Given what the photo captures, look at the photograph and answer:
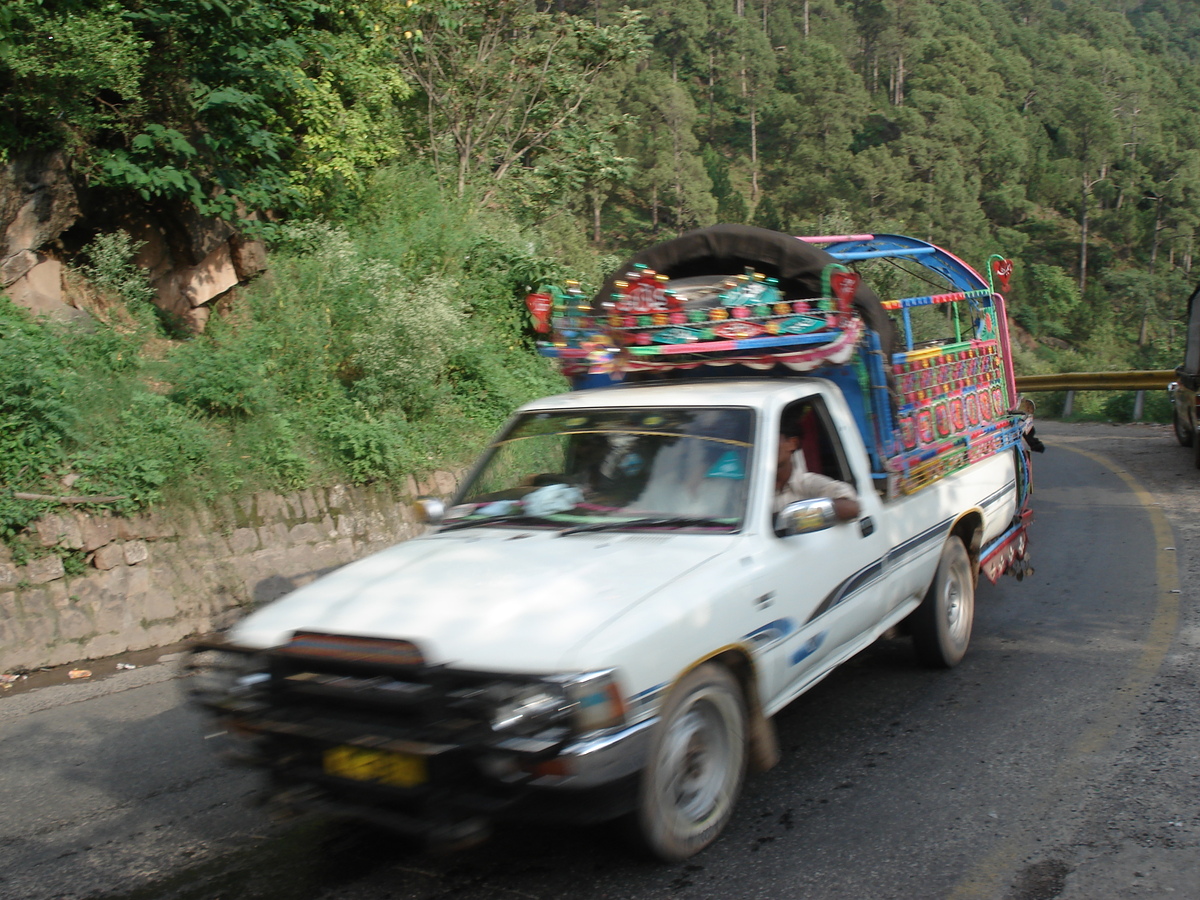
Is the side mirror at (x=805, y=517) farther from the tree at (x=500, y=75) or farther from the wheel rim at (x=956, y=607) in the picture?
the tree at (x=500, y=75)

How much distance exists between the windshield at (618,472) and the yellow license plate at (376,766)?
1489 millimetres

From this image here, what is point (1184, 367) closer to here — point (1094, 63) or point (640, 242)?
point (640, 242)

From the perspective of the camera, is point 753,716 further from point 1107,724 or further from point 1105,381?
point 1105,381

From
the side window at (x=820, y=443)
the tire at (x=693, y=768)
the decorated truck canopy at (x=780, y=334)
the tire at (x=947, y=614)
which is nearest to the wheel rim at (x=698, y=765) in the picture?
the tire at (x=693, y=768)

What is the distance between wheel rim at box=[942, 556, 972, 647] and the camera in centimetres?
611

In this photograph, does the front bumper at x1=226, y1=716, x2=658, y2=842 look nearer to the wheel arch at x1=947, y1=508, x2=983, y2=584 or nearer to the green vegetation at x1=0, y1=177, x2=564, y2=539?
the wheel arch at x1=947, y1=508, x2=983, y2=584

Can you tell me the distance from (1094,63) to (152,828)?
111 m

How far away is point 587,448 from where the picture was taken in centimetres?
502

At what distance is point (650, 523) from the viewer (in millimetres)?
4457

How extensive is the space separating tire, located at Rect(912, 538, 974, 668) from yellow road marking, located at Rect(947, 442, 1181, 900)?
0.94 m

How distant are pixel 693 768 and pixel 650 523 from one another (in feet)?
3.68

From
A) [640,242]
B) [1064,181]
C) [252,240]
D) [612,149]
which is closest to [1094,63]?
[1064,181]

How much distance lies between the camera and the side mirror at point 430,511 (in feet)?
16.6

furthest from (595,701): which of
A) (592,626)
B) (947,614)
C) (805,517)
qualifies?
(947,614)
